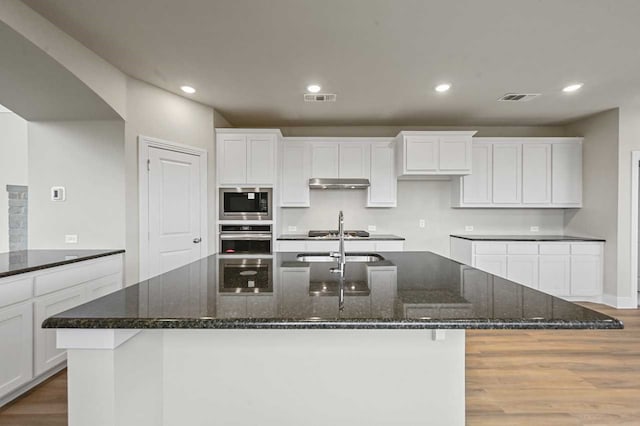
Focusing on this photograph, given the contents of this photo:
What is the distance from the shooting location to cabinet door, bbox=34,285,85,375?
222cm

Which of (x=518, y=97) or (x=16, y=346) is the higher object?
(x=518, y=97)

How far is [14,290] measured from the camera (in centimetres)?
203

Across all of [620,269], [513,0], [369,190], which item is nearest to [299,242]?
[369,190]

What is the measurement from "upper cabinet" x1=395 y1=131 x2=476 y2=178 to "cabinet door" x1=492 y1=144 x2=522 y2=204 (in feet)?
1.74

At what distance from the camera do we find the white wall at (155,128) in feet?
10.3

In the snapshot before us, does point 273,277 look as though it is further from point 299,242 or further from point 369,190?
point 369,190

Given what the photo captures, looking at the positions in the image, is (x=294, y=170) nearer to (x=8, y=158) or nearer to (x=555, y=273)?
(x=8, y=158)

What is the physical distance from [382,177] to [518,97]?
Result: 1.81m

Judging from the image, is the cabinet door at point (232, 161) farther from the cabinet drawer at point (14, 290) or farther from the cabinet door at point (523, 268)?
the cabinet door at point (523, 268)

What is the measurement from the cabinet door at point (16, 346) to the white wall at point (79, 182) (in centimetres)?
105

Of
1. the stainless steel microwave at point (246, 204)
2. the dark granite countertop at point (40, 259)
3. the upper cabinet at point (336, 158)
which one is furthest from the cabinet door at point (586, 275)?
the dark granite countertop at point (40, 259)

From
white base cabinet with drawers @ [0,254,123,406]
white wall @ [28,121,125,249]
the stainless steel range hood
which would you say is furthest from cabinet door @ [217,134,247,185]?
white base cabinet with drawers @ [0,254,123,406]

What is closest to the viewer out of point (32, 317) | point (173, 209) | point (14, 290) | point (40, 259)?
point (14, 290)

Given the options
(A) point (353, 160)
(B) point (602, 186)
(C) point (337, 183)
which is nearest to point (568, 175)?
(B) point (602, 186)
